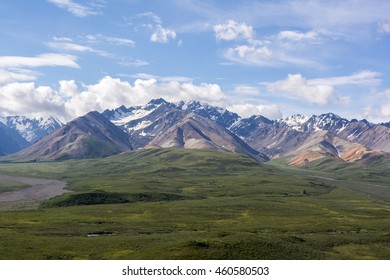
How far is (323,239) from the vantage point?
4764 inches

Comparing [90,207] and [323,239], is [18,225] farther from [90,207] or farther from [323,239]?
[323,239]

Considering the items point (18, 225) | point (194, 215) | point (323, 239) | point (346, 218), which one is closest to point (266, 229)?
point (323, 239)

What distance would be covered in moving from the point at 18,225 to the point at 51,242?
35.2 metres

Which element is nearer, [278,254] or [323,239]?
[278,254]

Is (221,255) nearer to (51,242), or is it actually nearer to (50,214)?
(51,242)

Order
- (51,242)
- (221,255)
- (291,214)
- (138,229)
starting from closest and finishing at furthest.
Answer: (221,255)
(51,242)
(138,229)
(291,214)

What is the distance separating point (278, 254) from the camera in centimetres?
9650

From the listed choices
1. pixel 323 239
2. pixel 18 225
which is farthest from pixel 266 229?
pixel 18 225

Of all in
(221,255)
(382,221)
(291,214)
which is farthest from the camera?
(291,214)

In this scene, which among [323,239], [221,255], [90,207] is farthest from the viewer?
[90,207]

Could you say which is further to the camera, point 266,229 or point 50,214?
point 50,214

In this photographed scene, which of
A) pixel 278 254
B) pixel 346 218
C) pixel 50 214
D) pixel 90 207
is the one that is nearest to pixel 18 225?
pixel 50 214
